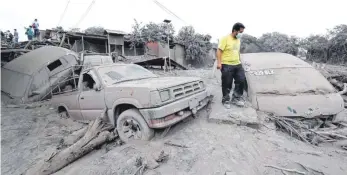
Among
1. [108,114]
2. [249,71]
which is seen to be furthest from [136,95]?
[249,71]

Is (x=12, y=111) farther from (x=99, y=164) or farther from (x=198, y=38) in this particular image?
(x=198, y=38)

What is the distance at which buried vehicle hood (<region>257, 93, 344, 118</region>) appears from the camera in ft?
15.3

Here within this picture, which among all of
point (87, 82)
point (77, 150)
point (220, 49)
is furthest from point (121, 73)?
point (220, 49)

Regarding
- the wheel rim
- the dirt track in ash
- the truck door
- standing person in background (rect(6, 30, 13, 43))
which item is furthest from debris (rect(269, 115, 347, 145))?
standing person in background (rect(6, 30, 13, 43))

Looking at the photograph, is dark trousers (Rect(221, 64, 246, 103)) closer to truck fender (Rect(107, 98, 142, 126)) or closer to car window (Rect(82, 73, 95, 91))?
truck fender (Rect(107, 98, 142, 126))

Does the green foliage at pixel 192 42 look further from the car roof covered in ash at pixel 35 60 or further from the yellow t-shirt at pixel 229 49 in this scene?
the yellow t-shirt at pixel 229 49

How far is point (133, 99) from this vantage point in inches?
171

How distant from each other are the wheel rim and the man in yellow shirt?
6.94 ft

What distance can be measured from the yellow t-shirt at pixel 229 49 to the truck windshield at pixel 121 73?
191 centimetres

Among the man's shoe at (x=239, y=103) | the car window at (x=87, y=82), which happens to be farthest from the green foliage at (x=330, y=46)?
the car window at (x=87, y=82)

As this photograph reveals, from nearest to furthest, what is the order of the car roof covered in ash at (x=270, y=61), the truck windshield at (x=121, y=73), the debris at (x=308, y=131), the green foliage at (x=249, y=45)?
the debris at (x=308, y=131), the truck windshield at (x=121, y=73), the car roof covered in ash at (x=270, y=61), the green foliage at (x=249, y=45)

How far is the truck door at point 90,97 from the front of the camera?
5137mm

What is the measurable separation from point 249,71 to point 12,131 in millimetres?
6197

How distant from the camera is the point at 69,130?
5.99m
